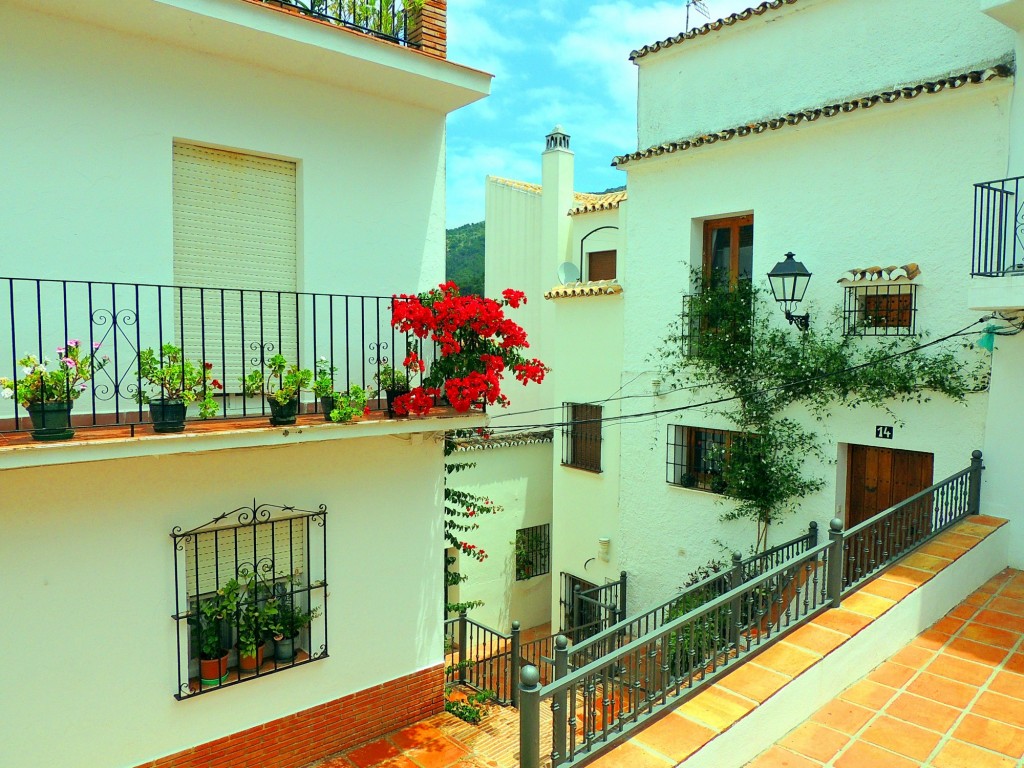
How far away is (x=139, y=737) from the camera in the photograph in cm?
497

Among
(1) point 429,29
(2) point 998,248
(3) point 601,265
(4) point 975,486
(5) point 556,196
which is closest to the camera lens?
(1) point 429,29

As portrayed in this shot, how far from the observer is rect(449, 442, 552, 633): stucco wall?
13516 millimetres

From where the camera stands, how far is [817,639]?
5336 mm

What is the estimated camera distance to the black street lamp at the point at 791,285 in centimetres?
877

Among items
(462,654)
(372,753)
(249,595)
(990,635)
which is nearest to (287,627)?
(249,595)

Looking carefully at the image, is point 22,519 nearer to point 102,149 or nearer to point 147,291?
point 147,291

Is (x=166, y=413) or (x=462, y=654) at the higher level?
(x=166, y=413)

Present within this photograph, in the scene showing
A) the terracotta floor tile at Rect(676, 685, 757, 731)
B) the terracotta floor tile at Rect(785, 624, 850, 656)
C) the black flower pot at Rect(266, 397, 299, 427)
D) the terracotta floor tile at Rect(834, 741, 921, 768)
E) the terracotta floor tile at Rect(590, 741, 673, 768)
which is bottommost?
the terracotta floor tile at Rect(834, 741, 921, 768)

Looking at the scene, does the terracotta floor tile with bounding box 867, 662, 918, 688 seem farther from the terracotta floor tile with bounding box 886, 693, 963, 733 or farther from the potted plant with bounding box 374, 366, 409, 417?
the potted plant with bounding box 374, 366, 409, 417

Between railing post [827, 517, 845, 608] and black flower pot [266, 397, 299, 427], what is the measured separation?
4263 millimetres

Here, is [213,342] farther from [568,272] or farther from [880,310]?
[568,272]

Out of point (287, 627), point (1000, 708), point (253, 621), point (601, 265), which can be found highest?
point (601, 265)

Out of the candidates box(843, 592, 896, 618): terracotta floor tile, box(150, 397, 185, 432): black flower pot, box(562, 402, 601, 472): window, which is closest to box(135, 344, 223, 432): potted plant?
box(150, 397, 185, 432): black flower pot

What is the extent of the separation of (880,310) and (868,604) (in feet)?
13.4
